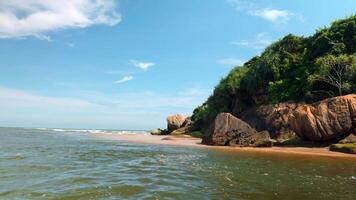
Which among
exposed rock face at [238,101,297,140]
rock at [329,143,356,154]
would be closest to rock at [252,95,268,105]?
exposed rock face at [238,101,297,140]

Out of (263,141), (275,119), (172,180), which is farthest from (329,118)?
(172,180)

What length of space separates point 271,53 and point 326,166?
3239 cm

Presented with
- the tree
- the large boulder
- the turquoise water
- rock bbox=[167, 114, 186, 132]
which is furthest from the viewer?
rock bbox=[167, 114, 186, 132]

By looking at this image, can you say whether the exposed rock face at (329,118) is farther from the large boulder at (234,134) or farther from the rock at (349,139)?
the large boulder at (234,134)

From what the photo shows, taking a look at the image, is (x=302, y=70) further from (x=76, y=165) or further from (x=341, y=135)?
(x=76, y=165)

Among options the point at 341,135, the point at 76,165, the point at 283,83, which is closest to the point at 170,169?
the point at 76,165

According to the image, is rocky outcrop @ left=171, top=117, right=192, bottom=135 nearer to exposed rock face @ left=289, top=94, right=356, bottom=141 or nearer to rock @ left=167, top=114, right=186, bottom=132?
rock @ left=167, top=114, right=186, bottom=132

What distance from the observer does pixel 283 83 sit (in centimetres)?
4238

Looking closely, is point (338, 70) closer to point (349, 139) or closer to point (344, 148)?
point (349, 139)

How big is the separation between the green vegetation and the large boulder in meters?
9.01

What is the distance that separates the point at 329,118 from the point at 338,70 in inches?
356

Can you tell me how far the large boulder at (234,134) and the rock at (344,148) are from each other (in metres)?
5.93

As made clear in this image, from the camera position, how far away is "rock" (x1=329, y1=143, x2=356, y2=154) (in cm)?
2453

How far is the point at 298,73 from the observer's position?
4231cm
